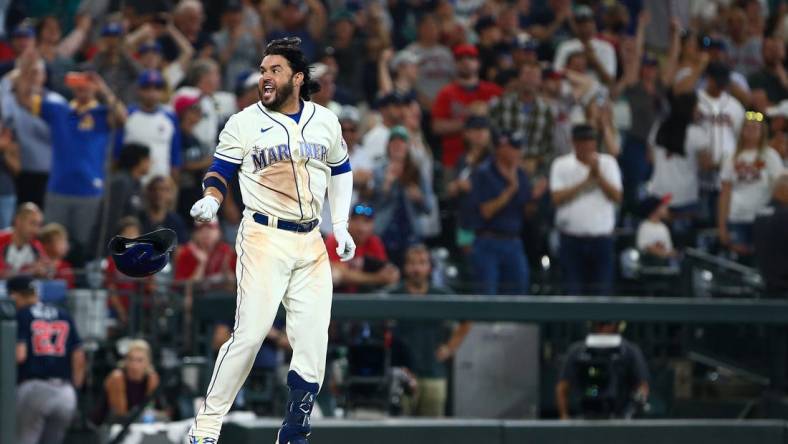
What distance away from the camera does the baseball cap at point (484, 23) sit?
14.8 metres

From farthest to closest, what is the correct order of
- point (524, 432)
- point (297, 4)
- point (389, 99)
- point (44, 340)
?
point (297, 4) → point (389, 99) → point (44, 340) → point (524, 432)

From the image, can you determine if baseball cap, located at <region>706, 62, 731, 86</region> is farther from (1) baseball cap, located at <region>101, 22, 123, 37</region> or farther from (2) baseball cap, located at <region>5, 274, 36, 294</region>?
(2) baseball cap, located at <region>5, 274, 36, 294</region>

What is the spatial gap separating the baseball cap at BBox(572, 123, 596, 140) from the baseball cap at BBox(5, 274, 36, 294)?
438cm

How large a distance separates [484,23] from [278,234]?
8.00 meters

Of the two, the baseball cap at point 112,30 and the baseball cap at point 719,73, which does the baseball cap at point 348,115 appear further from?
the baseball cap at point 719,73

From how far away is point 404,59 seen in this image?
1388 cm

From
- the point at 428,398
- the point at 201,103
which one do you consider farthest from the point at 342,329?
the point at 201,103

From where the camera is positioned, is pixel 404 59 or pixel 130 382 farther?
pixel 404 59

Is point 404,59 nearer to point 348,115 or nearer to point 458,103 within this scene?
point 458,103

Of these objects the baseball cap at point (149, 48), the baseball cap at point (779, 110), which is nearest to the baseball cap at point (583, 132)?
the baseball cap at point (779, 110)

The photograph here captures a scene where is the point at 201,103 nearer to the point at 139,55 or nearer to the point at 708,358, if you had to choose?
the point at 139,55

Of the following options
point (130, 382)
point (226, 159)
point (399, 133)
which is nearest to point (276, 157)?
point (226, 159)

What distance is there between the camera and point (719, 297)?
39.7ft

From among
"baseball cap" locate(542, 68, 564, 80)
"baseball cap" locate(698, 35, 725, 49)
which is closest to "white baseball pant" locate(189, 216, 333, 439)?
"baseball cap" locate(542, 68, 564, 80)
